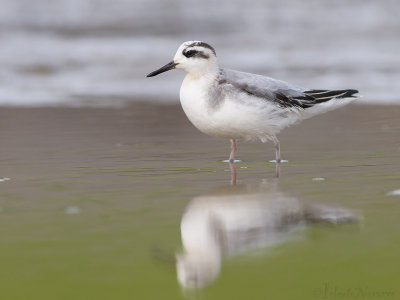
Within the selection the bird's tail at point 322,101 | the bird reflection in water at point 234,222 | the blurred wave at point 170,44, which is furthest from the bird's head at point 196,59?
the blurred wave at point 170,44

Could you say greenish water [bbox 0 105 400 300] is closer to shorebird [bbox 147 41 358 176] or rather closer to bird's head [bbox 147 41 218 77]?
shorebird [bbox 147 41 358 176]

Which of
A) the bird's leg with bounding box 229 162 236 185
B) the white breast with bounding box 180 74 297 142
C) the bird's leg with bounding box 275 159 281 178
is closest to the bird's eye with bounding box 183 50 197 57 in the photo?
the white breast with bounding box 180 74 297 142

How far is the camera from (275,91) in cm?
741

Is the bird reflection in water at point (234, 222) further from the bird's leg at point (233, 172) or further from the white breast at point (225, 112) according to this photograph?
the white breast at point (225, 112)

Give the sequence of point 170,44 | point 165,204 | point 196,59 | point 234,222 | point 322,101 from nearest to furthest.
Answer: point 234,222, point 165,204, point 196,59, point 322,101, point 170,44

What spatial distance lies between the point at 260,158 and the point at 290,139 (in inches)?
44.8

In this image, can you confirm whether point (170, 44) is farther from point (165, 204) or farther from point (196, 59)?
point (165, 204)

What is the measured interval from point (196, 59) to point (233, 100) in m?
0.66

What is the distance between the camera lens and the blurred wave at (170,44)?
13633mm

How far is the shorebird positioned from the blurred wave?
13.8 feet

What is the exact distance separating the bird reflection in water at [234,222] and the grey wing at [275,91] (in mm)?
1277

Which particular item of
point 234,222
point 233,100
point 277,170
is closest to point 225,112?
point 233,100

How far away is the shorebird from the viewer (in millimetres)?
7016

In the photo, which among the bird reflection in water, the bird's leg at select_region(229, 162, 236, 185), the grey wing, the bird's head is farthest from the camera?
the bird's head
